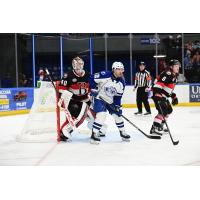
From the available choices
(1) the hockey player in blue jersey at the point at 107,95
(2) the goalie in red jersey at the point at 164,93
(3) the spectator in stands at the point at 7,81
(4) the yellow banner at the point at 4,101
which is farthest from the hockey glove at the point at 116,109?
(4) the yellow banner at the point at 4,101

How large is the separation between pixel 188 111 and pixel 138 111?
0.95m

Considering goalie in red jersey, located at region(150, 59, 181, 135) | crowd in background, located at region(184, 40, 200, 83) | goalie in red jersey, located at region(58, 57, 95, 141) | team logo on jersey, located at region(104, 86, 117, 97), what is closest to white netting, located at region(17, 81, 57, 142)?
goalie in red jersey, located at region(58, 57, 95, 141)

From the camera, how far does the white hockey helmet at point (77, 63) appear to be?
10.7 feet

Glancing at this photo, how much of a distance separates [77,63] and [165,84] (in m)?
0.62

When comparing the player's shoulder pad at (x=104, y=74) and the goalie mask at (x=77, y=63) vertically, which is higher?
the goalie mask at (x=77, y=63)

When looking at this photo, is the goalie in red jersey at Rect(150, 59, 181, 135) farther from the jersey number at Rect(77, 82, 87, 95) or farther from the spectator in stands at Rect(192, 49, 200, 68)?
the jersey number at Rect(77, 82, 87, 95)

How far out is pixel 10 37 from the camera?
2.95 m

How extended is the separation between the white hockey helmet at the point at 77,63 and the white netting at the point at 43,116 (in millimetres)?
236

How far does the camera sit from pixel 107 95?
10.7 feet

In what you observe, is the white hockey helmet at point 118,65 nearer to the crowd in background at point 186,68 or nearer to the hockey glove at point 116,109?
the crowd in background at point 186,68

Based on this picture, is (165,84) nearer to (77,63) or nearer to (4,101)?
(77,63)

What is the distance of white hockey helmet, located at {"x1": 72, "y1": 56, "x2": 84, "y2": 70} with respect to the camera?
325 cm

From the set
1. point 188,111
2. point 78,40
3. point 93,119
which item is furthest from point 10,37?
point 188,111

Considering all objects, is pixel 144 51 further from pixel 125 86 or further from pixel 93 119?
pixel 93 119
